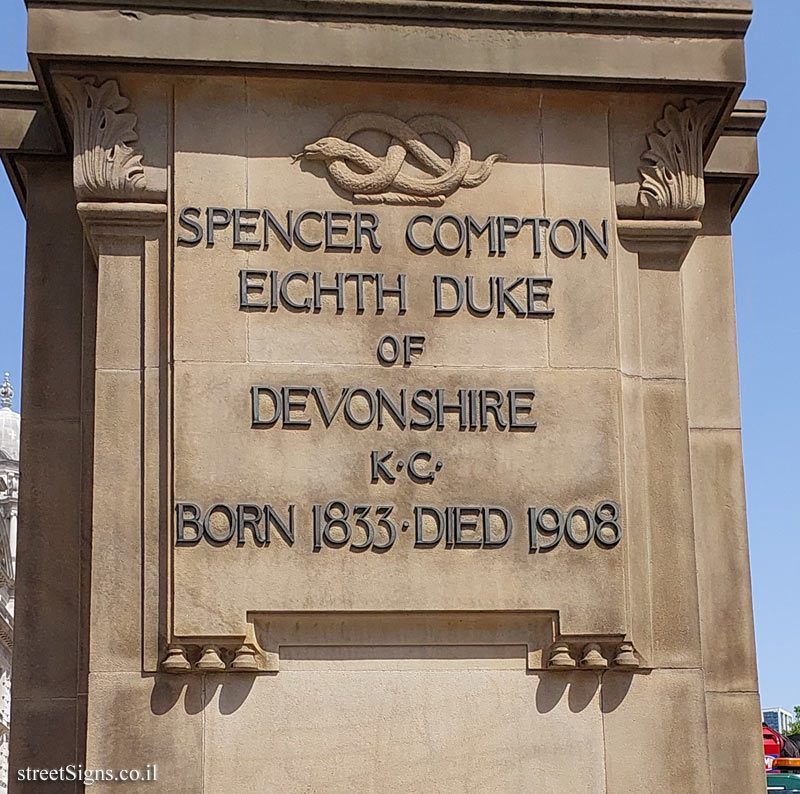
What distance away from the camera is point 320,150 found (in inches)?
532

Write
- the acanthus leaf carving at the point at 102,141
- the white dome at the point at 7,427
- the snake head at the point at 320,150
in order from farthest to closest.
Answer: the white dome at the point at 7,427
the snake head at the point at 320,150
the acanthus leaf carving at the point at 102,141

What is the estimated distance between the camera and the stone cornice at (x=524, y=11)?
1341 cm

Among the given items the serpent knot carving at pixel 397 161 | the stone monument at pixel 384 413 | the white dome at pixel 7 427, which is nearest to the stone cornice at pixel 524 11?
the stone monument at pixel 384 413

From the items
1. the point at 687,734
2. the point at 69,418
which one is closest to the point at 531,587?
the point at 687,734

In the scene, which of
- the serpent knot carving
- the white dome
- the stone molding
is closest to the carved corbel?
the serpent knot carving

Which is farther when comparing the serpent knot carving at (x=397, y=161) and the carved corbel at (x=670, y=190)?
the carved corbel at (x=670, y=190)

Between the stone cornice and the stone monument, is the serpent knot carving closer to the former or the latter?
the stone monument

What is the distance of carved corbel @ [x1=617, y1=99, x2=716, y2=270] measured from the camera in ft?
45.4

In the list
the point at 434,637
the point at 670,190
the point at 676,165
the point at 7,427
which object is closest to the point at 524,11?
the point at 676,165

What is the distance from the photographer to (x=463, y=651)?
12.9m

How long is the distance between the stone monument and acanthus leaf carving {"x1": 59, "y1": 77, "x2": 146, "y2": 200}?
0.02 metres

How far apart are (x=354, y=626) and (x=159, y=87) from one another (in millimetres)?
4396

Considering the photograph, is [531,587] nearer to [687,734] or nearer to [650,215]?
[687,734]

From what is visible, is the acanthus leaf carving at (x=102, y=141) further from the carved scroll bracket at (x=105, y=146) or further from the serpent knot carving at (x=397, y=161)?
the serpent knot carving at (x=397, y=161)
